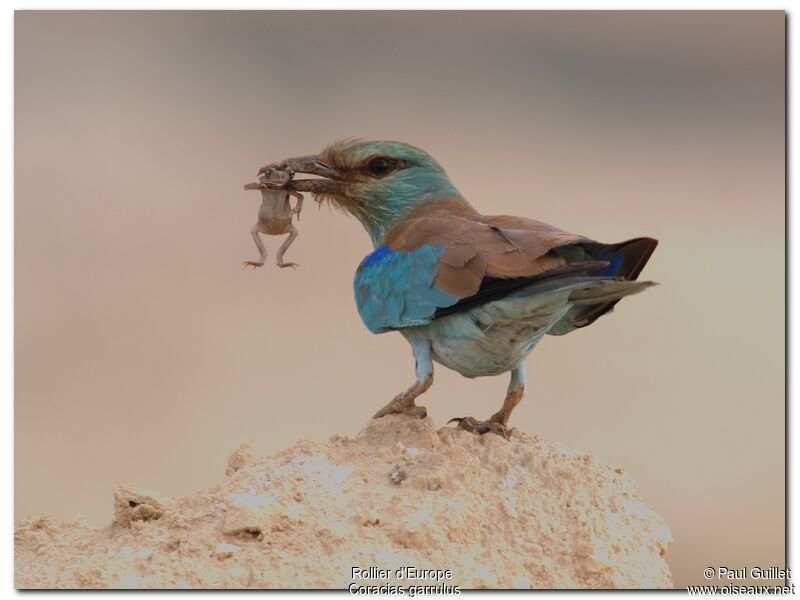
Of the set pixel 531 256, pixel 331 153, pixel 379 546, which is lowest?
pixel 379 546

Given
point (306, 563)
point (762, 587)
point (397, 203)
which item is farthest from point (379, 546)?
point (397, 203)

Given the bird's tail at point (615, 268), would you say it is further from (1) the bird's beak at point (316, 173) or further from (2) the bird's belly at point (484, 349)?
(1) the bird's beak at point (316, 173)

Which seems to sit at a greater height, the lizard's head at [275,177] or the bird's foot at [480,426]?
the lizard's head at [275,177]

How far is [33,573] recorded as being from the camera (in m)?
4.38

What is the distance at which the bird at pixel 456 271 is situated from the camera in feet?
→ 15.4

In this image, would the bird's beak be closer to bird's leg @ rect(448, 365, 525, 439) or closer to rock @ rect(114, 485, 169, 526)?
bird's leg @ rect(448, 365, 525, 439)

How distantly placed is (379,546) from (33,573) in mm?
1309

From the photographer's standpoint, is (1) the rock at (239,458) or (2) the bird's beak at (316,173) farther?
(2) the bird's beak at (316,173)

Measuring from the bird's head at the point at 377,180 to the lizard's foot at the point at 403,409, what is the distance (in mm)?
1090

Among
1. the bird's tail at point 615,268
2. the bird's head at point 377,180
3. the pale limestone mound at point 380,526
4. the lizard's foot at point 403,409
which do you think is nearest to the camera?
the pale limestone mound at point 380,526

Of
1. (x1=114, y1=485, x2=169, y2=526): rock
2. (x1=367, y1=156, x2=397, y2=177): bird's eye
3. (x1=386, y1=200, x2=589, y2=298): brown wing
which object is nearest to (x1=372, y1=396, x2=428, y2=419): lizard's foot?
(x1=386, y1=200, x2=589, y2=298): brown wing

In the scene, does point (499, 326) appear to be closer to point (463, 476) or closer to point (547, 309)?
point (547, 309)

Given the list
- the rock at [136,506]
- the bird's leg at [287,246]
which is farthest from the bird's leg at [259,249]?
the rock at [136,506]

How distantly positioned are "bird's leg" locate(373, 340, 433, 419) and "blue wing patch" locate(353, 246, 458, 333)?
0.48 ft
